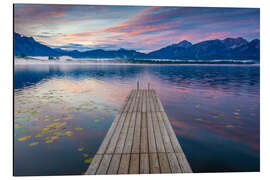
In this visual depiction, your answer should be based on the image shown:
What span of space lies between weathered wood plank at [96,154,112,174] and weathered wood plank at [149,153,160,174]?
0.92 meters

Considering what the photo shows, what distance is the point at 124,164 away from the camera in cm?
355

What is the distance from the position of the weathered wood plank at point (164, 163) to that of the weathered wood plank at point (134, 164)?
484mm

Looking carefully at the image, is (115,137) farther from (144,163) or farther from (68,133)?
(68,133)

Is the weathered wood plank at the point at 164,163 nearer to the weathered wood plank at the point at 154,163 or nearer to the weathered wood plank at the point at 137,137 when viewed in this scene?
the weathered wood plank at the point at 154,163

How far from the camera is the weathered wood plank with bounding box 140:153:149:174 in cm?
343

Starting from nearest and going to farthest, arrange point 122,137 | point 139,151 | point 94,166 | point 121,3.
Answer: point 94,166
point 139,151
point 122,137
point 121,3

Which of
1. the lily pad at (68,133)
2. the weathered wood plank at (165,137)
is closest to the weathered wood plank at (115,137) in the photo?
the weathered wood plank at (165,137)

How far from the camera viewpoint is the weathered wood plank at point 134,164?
3422mm

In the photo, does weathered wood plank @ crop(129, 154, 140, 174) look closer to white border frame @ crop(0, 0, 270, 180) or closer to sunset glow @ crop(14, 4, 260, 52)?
white border frame @ crop(0, 0, 270, 180)

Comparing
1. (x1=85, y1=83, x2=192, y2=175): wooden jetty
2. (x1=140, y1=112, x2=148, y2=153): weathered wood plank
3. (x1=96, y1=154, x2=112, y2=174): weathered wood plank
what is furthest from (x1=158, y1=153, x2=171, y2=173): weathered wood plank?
(x1=96, y1=154, x2=112, y2=174): weathered wood plank

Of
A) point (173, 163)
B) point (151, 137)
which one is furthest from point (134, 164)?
point (151, 137)

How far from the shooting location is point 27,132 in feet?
19.9

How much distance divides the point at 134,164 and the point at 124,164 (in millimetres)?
212
